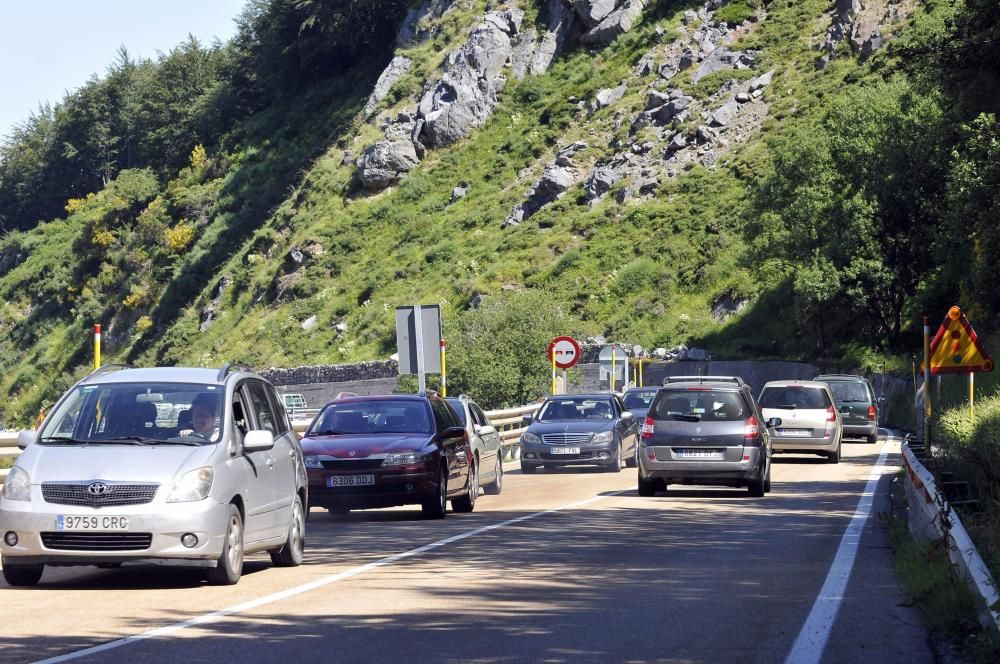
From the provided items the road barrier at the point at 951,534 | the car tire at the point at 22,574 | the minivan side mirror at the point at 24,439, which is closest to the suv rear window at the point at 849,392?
the road barrier at the point at 951,534

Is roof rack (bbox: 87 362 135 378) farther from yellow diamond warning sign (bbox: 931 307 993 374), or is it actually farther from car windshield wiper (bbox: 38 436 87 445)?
yellow diamond warning sign (bbox: 931 307 993 374)

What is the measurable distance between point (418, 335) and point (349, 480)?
1076 centimetres

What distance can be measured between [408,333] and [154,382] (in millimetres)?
16509

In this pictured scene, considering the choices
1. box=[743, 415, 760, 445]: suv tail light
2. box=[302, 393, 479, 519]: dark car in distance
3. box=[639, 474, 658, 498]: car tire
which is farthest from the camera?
box=[639, 474, 658, 498]: car tire

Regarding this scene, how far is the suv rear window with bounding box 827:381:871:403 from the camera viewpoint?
37125 mm

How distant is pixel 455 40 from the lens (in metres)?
94.8

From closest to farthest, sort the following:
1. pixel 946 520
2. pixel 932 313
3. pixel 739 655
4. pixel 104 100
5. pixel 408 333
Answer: pixel 739 655 → pixel 946 520 → pixel 408 333 → pixel 932 313 → pixel 104 100

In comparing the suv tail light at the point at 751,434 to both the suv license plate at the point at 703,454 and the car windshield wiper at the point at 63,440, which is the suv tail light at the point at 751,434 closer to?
the suv license plate at the point at 703,454

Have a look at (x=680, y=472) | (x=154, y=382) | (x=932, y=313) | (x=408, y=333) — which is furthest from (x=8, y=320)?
(x=154, y=382)

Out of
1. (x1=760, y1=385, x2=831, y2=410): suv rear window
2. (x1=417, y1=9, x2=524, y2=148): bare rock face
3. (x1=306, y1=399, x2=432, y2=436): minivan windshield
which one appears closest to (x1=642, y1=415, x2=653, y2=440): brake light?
(x1=306, y1=399, x2=432, y2=436): minivan windshield

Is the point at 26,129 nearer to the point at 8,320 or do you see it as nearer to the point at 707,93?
the point at 8,320

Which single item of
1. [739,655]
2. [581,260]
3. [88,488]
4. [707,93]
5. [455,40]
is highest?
[455,40]

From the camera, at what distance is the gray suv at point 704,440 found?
2145 centimetres

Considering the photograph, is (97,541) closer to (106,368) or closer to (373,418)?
(106,368)
